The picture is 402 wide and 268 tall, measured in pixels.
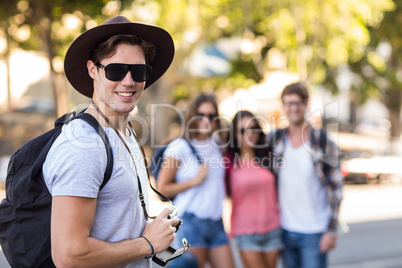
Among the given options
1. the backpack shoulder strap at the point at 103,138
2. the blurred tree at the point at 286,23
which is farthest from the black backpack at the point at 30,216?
the blurred tree at the point at 286,23

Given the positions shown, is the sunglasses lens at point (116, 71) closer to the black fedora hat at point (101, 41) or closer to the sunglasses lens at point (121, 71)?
the sunglasses lens at point (121, 71)

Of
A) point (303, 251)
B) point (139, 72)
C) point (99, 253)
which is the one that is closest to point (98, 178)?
point (99, 253)

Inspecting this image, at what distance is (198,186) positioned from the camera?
4.23 meters

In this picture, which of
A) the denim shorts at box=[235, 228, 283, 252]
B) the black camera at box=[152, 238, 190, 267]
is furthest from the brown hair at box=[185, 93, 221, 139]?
the black camera at box=[152, 238, 190, 267]

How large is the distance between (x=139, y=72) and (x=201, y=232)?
7.49 feet

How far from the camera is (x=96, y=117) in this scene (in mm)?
2014

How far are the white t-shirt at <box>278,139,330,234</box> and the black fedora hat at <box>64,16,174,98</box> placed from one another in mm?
2092

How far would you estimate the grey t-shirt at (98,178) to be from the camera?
1.75 metres

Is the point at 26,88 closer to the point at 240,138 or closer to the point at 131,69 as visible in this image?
the point at 240,138

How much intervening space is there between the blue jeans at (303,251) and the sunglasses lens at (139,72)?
101 inches

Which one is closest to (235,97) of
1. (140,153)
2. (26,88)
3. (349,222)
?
(26,88)

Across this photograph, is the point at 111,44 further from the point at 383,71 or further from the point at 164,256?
the point at 383,71

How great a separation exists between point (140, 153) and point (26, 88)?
24.2 m

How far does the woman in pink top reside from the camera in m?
4.31
